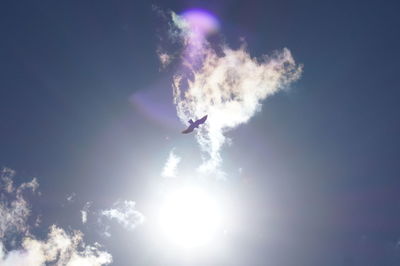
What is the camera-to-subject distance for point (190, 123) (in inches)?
1519

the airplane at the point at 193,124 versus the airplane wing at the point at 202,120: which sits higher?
the airplane wing at the point at 202,120

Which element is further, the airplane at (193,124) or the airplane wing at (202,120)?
the airplane wing at (202,120)

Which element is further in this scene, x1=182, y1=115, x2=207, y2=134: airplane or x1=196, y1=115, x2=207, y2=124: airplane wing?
x1=196, y1=115, x2=207, y2=124: airplane wing

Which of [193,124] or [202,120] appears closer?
[193,124]

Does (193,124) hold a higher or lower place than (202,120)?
lower

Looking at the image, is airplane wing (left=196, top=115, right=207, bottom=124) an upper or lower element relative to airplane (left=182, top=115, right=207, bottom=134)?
upper
